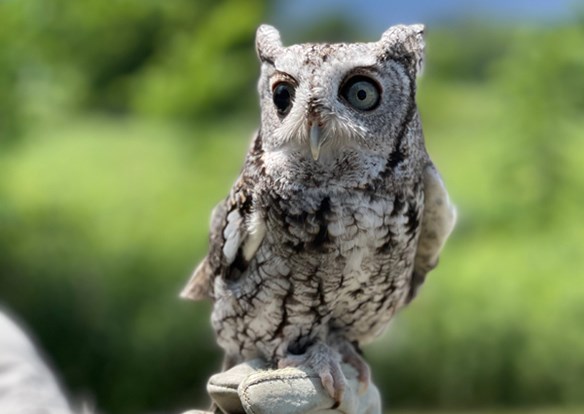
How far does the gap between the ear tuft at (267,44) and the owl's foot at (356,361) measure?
522mm

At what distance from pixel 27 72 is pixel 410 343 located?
2.80m

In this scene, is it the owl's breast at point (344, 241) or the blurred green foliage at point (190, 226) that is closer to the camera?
the owl's breast at point (344, 241)

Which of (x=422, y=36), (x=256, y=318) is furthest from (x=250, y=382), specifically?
(x=422, y=36)

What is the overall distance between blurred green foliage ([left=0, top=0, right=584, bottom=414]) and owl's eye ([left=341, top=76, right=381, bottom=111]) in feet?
12.4

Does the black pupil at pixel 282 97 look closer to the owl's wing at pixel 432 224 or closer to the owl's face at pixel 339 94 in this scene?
the owl's face at pixel 339 94

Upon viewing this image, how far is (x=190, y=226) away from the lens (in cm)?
561

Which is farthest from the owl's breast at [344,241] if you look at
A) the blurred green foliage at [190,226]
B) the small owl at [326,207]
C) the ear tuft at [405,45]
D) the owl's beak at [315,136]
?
the blurred green foliage at [190,226]

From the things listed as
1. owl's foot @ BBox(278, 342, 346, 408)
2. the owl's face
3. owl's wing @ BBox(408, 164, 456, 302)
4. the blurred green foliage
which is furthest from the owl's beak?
the blurred green foliage

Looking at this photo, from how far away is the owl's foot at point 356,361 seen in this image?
5.28ft

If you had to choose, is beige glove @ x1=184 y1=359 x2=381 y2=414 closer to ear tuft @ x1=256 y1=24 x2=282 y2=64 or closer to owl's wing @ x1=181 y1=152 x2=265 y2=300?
owl's wing @ x1=181 y1=152 x2=265 y2=300

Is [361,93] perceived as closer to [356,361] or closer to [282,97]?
[282,97]

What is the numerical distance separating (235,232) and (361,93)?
12.8 inches

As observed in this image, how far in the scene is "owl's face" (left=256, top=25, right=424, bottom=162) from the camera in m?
1.34

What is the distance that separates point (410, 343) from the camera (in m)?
5.64
